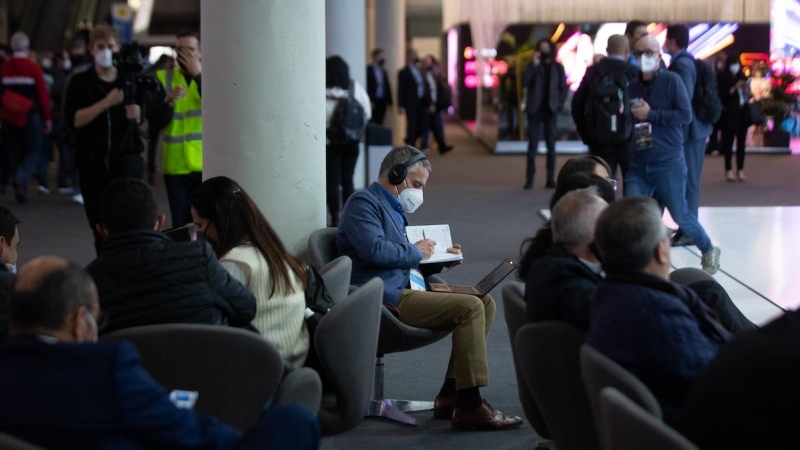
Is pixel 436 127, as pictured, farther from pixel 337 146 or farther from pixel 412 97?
pixel 337 146

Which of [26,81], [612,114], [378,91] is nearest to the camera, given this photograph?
[612,114]

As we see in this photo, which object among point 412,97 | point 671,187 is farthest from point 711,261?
point 412,97

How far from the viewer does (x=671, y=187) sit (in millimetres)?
7949

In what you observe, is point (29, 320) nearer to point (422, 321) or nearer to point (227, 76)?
point (422, 321)

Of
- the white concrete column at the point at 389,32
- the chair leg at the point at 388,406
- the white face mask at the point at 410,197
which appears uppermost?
the white concrete column at the point at 389,32

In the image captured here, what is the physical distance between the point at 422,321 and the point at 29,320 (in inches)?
94.3

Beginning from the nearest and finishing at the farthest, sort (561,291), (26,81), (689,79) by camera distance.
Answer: (561,291) → (689,79) → (26,81)

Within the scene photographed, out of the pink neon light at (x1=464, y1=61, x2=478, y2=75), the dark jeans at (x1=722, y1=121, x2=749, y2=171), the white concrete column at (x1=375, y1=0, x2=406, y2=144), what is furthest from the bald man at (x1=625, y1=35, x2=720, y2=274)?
the pink neon light at (x1=464, y1=61, x2=478, y2=75)

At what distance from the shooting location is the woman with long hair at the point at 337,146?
9.82 meters

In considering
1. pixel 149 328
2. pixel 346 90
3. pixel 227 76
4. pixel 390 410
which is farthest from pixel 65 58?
pixel 149 328

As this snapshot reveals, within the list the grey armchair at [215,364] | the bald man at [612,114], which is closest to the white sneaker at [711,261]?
the bald man at [612,114]

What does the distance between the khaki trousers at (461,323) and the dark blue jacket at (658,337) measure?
1.64 meters

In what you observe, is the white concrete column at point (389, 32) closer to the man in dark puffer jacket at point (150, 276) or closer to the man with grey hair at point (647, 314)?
the man in dark puffer jacket at point (150, 276)

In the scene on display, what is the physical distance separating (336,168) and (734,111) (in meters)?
6.49
